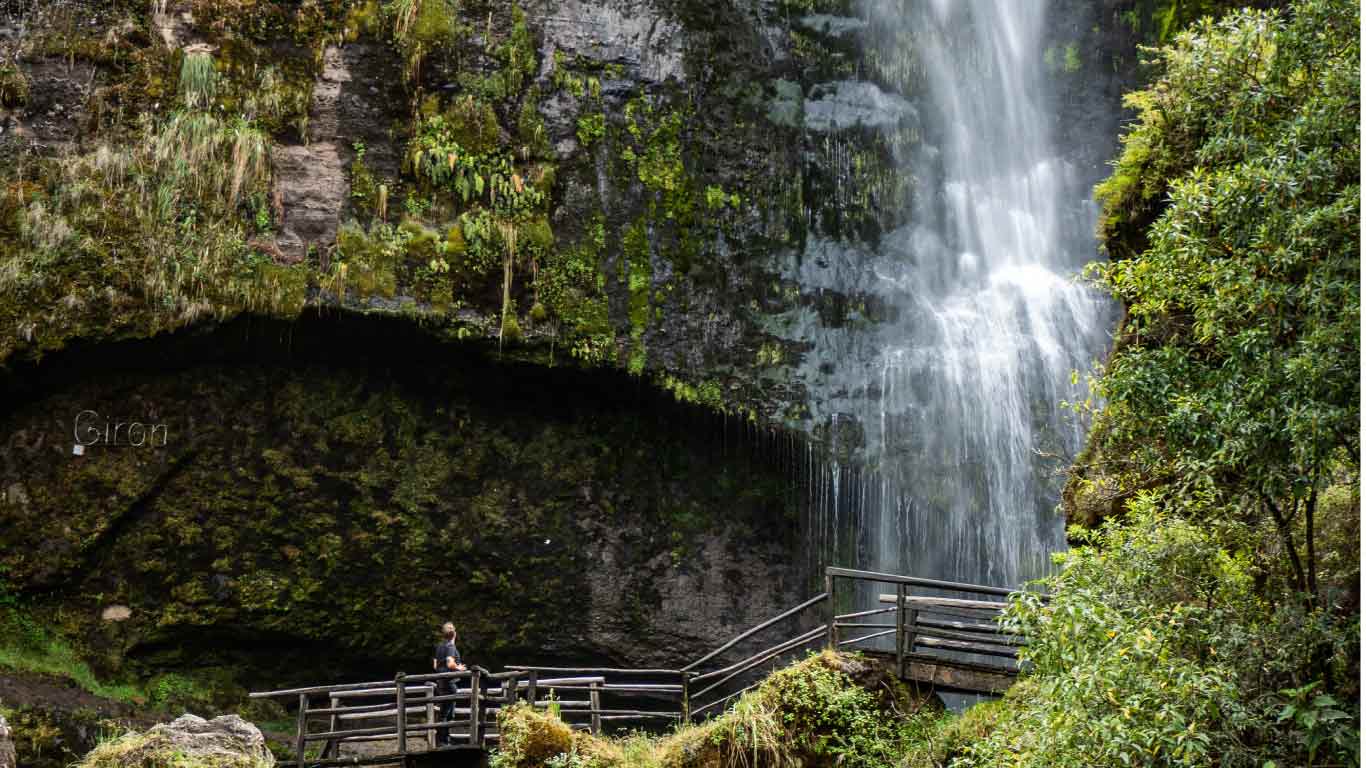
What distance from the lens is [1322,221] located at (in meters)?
5.59

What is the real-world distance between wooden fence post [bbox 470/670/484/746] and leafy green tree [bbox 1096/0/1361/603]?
621 centimetres

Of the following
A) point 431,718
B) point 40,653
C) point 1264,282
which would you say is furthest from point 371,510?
point 1264,282

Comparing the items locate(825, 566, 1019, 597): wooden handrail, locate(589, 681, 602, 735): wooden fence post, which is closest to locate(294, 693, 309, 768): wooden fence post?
locate(589, 681, 602, 735): wooden fence post

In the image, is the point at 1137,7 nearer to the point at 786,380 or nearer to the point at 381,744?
the point at 786,380

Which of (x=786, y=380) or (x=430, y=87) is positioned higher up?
(x=430, y=87)

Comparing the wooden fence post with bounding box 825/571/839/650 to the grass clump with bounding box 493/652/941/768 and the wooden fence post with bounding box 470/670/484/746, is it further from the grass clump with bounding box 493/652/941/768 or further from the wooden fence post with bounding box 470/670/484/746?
the wooden fence post with bounding box 470/670/484/746

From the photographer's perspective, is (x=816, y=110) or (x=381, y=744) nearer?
(x=381, y=744)

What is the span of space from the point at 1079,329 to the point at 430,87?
10.9 m

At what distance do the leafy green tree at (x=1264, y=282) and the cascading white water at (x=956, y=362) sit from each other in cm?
908

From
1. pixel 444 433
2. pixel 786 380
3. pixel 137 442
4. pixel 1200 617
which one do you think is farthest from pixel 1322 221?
pixel 137 442

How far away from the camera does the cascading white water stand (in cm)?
1700

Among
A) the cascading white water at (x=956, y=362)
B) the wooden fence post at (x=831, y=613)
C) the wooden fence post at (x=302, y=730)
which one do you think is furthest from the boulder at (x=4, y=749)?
the cascading white water at (x=956, y=362)

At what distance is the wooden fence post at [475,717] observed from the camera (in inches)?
405

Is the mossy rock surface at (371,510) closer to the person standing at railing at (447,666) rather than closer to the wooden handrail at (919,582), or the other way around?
the person standing at railing at (447,666)
